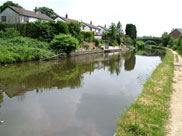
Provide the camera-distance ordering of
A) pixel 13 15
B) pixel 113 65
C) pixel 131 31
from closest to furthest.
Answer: pixel 113 65 < pixel 13 15 < pixel 131 31

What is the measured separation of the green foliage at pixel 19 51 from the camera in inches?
608

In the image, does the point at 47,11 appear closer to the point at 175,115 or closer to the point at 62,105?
the point at 62,105

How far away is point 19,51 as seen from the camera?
663 inches

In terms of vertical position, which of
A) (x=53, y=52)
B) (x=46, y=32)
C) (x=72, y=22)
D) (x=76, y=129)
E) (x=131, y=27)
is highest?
(x=131, y=27)

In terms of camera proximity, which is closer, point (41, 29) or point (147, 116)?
point (147, 116)

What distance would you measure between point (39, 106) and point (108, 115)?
9.53 feet

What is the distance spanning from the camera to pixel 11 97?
7711 millimetres

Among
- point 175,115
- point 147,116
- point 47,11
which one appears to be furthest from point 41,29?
point 47,11

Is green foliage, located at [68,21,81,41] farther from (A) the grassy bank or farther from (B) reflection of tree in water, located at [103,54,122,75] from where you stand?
(A) the grassy bank

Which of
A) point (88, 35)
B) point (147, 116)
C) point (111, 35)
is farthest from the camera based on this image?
point (111, 35)

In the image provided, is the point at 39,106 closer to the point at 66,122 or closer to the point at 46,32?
the point at 66,122

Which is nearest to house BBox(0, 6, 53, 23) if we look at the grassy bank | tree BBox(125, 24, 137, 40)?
the grassy bank

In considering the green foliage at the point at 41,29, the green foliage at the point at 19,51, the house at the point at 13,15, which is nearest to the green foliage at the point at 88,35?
the green foliage at the point at 41,29

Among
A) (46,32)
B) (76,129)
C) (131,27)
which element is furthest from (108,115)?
(131,27)
